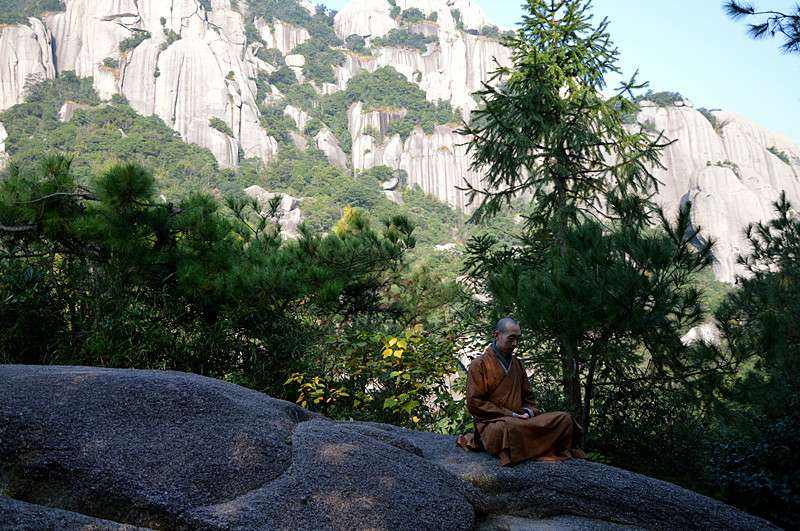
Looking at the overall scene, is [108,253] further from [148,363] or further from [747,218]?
[747,218]

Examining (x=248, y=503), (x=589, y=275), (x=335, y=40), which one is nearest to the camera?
(x=248, y=503)

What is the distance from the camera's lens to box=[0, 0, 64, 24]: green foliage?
6450 centimetres

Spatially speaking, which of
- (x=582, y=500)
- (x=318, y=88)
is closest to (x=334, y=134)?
(x=318, y=88)

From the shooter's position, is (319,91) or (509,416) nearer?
(509,416)

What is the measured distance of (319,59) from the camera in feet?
301

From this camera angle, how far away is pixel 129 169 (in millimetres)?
6379

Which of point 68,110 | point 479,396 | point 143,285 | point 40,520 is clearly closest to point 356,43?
point 68,110

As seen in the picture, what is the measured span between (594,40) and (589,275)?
4.67 meters

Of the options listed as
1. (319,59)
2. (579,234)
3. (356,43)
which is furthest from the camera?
(356,43)

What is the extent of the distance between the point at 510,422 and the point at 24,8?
277 ft

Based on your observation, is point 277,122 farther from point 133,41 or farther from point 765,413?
point 765,413

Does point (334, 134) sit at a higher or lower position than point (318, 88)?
lower

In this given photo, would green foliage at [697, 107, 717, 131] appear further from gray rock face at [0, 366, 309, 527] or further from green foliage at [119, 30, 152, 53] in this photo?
gray rock face at [0, 366, 309, 527]

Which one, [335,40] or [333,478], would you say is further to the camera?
[335,40]
